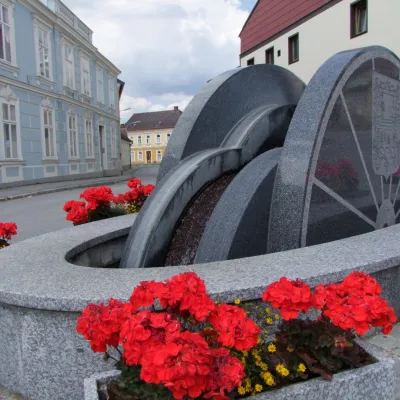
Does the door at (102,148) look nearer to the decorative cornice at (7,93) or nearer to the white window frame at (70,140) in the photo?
the white window frame at (70,140)

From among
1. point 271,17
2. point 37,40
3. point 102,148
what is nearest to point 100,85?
point 102,148

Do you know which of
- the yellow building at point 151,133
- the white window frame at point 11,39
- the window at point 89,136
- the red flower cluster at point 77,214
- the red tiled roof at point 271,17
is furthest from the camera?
the yellow building at point 151,133

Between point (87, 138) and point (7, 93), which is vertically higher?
point (7, 93)

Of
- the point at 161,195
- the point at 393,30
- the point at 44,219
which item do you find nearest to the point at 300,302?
Result: the point at 161,195

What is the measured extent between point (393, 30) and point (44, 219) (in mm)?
11431

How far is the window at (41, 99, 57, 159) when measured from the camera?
19.3 metres

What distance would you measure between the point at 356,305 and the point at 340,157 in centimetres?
222

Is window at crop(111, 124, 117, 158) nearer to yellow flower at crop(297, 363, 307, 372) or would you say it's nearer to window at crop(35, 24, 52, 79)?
window at crop(35, 24, 52, 79)

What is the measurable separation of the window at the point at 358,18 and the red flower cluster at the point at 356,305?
15.2m

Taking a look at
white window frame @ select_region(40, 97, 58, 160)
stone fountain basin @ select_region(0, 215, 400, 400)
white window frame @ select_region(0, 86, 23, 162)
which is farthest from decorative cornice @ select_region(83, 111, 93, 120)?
stone fountain basin @ select_region(0, 215, 400, 400)

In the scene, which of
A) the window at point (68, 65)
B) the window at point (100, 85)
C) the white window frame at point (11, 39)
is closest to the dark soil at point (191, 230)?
the white window frame at point (11, 39)

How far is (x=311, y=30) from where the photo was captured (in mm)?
17812

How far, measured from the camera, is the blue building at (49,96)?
16.5m

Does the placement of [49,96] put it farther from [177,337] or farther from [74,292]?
[177,337]
